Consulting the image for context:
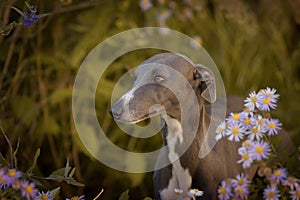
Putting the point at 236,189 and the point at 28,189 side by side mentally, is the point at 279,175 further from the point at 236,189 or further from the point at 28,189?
the point at 28,189

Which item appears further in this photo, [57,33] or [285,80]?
[285,80]

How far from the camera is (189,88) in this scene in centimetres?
245

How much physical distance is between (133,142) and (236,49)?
1.10 m

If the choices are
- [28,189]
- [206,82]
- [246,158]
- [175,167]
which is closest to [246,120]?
[246,158]

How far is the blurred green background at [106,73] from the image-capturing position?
11.6ft

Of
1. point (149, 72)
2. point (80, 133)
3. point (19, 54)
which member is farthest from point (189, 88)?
point (19, 54)

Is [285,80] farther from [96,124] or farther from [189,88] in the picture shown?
[189,88]

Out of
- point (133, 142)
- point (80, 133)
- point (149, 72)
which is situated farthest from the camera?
point (133, 142)

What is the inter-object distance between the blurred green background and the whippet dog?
36.6 inches

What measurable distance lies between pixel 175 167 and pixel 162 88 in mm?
369

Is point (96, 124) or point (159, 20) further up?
point (159, 20)

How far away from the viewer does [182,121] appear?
247cm

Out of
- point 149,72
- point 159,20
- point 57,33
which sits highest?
point 159,20

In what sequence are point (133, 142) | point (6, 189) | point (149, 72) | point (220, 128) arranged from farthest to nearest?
point (133, 142) → point (149, 72) → point (220, 128) → point (6, 189)
